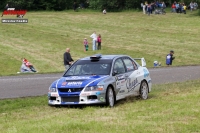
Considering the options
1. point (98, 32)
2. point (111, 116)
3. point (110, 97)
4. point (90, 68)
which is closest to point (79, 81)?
point (110, 97)

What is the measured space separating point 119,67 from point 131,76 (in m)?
0.46

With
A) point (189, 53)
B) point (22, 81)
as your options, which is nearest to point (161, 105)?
point (22, 81)

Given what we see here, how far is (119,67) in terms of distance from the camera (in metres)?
16.1

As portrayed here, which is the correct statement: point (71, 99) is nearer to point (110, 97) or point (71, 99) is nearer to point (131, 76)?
point (110, 97)

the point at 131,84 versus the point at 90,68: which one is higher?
the point at 90,68

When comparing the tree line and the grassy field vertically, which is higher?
the tree line

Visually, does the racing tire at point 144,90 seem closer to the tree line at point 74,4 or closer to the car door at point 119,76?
the car door at point 119,76

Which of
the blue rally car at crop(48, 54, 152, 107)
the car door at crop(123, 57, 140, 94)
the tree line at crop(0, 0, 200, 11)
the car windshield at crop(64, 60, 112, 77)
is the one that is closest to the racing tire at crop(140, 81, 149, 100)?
the blue rally car at crop(48, 54, 152, 107)

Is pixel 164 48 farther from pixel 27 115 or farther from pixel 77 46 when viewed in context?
pixel 27 115

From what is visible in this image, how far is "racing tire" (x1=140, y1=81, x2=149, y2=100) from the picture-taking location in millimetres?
16656

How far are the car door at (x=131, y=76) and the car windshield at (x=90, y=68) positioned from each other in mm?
686

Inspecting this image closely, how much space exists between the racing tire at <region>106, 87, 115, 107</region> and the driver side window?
2.90 feet

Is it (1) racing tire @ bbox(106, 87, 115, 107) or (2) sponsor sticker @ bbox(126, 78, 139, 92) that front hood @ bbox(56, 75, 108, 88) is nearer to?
(1) racing tire @ bbox(106, 87, 115, 107)

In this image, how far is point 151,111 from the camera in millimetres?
13305
